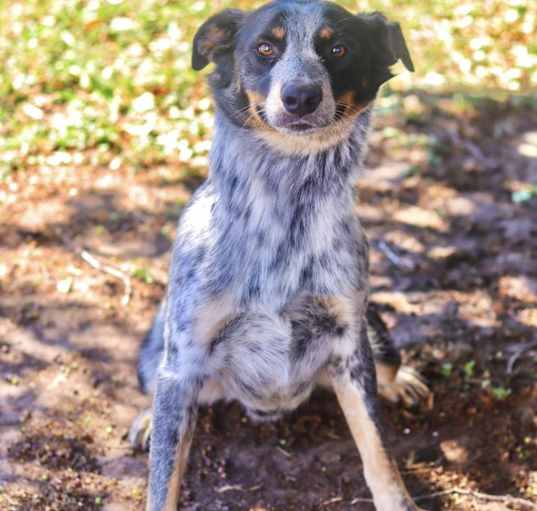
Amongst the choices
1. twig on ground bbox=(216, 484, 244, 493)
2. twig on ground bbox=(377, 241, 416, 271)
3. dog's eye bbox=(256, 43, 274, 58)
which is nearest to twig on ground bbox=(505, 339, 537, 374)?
twig on ground bbox=(377, 241, 416, 271)

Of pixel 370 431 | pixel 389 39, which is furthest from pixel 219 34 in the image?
pixel 370 431

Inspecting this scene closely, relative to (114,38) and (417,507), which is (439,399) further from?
(114,38)

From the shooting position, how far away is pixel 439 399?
4766mm

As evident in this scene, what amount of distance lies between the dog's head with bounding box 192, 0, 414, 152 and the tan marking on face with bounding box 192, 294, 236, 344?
0.66 m

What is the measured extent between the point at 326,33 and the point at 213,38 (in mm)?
504

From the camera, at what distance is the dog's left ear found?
3.85m

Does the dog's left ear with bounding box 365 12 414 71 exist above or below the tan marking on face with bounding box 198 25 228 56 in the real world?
above

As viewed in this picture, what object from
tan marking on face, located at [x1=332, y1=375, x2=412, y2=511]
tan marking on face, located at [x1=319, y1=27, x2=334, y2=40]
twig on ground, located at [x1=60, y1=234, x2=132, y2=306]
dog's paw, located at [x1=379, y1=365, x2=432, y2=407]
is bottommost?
twig on ground, located at [x1=60, y1=234, x2=132, y2=306]

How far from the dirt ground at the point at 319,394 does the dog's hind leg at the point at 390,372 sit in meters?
0.11

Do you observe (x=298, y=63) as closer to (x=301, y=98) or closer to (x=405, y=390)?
(x=301, y=98)

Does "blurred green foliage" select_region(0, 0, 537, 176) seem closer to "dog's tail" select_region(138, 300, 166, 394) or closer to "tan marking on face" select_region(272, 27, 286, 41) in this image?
"dog's tail" select_region(138, 300, 166, 394)

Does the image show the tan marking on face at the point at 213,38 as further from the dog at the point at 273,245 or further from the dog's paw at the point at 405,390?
the dog's paw at the point at 405,390

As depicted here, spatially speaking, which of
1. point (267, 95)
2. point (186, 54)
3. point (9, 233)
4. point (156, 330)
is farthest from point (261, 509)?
point (186, 54)

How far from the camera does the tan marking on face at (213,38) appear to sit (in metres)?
3.87
